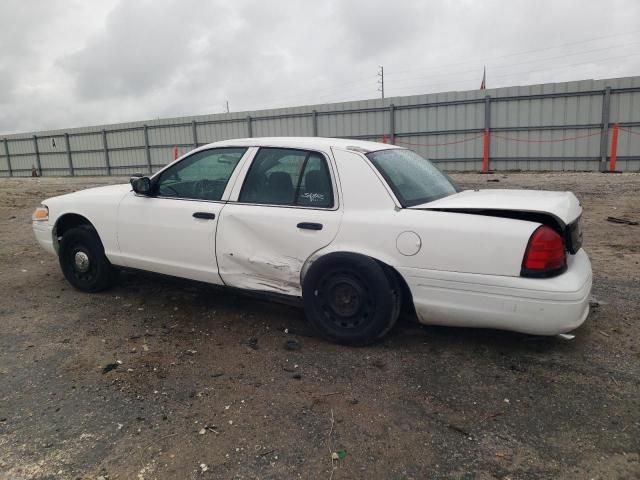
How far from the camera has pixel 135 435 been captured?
8.27 feet

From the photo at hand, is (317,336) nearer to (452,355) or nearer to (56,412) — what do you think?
(452,355)

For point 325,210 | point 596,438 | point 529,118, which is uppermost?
point 529,118

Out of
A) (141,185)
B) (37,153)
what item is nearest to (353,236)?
(141,185)

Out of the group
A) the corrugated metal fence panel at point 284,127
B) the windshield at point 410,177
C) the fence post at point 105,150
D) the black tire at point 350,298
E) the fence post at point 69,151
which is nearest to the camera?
the black tire at point 350,298

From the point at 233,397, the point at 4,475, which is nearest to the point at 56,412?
the point at 4,475

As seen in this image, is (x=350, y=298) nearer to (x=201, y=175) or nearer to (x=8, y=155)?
(x=201, y=175)

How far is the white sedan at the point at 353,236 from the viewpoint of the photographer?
9.78 feet

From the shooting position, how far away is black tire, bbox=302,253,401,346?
3.29 meters

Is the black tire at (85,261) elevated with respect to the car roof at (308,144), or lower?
lower

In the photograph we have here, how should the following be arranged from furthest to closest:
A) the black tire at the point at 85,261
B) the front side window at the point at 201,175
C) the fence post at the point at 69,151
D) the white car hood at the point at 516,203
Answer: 1. the fence post at the point at 69,151
2. the black tire at the point at 85,261
3. the front side window at the point at 201,175
4. the white car hood at the point at 516,203

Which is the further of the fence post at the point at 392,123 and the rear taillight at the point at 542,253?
the fence post at the point at 392,123

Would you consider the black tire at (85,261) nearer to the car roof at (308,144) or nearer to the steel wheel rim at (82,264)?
the steel wheel rim at (82,264)

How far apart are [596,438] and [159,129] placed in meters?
26.5

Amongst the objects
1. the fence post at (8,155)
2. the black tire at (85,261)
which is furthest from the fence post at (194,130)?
the black tire at (85,261)
